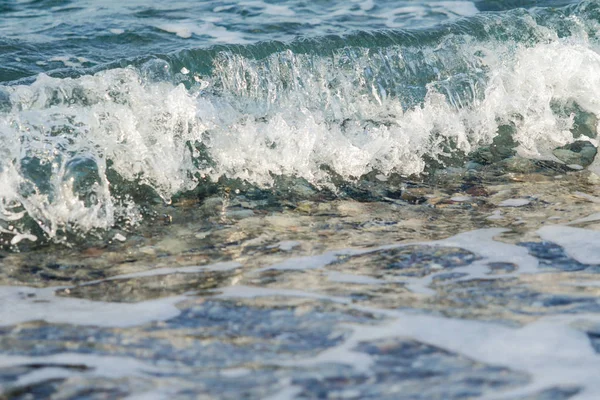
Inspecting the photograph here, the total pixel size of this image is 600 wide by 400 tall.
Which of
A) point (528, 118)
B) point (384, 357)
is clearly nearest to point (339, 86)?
point (528, 118)

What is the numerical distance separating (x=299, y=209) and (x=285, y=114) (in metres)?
1.03

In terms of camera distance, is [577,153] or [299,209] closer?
[299,209]

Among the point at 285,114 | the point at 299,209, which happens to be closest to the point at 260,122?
the point at 285,114

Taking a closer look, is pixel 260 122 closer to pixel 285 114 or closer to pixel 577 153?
pixel 285 114

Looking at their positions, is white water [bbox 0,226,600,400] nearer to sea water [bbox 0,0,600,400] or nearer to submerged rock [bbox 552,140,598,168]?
sea water [bbox 0,0,600,400]

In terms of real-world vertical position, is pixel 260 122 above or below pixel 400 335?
above

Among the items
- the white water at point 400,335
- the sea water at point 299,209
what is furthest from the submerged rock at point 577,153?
the white water at point 400,335

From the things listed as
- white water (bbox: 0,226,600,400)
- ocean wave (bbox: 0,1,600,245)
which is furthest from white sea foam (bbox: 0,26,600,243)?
white water (bbox: 0,226,600,400)

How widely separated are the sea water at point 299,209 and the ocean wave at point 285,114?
0.06ft

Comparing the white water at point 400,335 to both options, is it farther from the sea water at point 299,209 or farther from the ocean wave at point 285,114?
the ocean wave at point 285,114

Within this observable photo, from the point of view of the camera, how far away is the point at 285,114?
16.6 feet

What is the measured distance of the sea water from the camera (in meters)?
2.45

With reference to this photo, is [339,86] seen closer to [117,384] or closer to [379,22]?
[379,22]

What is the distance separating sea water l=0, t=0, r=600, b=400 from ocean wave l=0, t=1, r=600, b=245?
0.02 m
